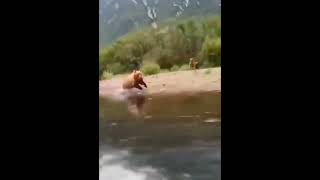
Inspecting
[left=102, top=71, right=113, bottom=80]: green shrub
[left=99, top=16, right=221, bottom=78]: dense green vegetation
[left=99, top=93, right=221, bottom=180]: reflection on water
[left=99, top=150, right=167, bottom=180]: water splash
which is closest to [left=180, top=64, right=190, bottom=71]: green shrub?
[left=99, top=16, right=221, bottom=78]: dense green vegetation

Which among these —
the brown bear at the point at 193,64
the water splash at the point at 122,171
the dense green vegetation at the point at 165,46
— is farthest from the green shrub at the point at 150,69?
the water splash at the point at 122,171

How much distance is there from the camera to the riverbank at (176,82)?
1.35 m

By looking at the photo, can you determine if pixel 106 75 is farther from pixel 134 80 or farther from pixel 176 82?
pixel 176 82

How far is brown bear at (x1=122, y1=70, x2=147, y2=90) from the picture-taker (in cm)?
136

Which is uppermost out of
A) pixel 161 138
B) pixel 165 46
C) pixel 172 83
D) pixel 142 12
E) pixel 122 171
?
pixel 142 12

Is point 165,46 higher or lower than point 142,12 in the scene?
lower

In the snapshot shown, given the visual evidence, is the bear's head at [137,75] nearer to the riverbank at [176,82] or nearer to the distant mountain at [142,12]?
the riverbank at [176,82]

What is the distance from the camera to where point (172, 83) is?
142 cm

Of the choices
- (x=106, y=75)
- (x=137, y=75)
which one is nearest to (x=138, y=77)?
(x=137, y=75)

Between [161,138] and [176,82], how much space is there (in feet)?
0.69
